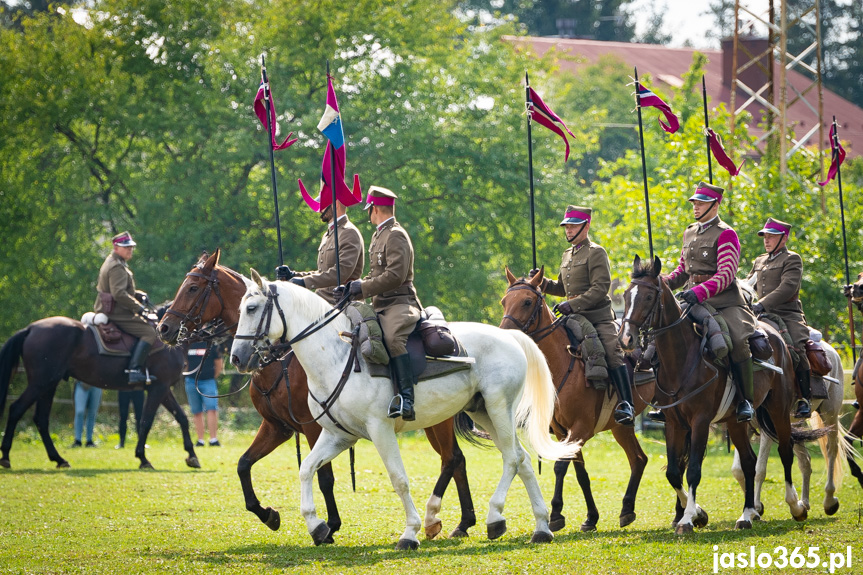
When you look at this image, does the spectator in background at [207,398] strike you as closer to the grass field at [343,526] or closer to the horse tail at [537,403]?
the grass field at [343,526]

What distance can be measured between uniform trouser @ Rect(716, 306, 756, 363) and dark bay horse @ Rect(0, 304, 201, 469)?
9583 mm

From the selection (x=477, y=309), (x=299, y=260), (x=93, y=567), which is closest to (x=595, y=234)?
(x=477, y=309)

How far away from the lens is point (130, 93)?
26.5 metres

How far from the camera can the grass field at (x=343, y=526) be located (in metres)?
8.66

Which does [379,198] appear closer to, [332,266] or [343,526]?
[332,266]

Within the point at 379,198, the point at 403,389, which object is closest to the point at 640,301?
the point at 403,389

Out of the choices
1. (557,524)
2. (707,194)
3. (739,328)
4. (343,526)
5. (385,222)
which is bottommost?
(343,526)

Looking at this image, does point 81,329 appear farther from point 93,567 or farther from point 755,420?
point 755,420

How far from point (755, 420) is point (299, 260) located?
15903 millimetres

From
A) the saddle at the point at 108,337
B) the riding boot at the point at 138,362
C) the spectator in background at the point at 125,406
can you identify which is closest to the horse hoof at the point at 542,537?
the riding boot at the point at 138,362

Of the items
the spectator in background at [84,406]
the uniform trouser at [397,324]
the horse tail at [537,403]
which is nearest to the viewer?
the uniform trouser at [397,324]

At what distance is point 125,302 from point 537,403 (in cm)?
869

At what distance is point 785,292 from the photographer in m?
12.2

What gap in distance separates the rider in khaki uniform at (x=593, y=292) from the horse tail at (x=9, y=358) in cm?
916
